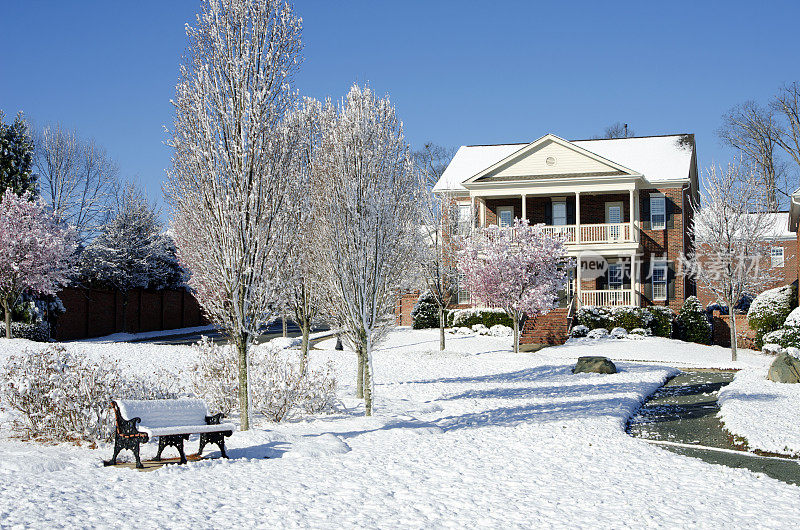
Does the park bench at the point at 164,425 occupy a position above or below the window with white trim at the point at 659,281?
below

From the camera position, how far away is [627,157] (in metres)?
34.8

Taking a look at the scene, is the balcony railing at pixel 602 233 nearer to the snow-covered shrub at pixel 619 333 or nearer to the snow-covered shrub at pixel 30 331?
the snow-covered shrub at pixel 619 333

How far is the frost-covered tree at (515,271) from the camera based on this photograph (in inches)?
923

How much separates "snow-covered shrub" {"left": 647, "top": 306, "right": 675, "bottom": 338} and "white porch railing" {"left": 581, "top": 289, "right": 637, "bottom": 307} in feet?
6.91

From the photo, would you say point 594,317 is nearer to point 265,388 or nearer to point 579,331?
point 579,331

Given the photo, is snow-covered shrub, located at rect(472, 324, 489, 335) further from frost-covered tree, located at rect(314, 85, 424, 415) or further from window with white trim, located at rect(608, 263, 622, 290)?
frost-covered tree, located at rect(314, 85, 424, 415)

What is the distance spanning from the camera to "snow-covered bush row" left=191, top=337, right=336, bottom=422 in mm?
11383

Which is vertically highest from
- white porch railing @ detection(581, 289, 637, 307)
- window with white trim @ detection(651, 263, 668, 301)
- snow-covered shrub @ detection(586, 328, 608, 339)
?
window with white trim @ detection(651, 263, 668, 301)

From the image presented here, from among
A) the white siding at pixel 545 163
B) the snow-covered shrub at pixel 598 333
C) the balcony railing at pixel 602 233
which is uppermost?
the white siding at pixel 545 163

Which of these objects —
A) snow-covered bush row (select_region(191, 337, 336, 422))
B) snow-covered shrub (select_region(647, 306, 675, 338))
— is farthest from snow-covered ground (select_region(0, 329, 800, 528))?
snow-covered shrub (select_region(647, 306, 675, 338))

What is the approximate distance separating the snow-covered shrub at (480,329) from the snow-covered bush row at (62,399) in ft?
62.2

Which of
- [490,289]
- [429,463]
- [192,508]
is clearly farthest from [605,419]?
[490,289]

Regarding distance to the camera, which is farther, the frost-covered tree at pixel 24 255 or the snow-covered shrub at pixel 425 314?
the snow-covered shrub at pixel 425 314

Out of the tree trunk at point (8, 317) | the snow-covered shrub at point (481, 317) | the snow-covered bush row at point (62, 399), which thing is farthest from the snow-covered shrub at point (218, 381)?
the snow-covered shrub at point (481, 317)
